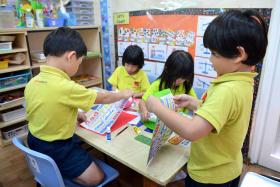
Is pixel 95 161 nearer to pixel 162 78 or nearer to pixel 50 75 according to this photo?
pixel 50 75

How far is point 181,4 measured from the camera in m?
2.04

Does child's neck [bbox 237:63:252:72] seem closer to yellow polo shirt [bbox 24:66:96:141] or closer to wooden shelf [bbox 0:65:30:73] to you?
yellow polo shirt [bbox 24:66:96:141]

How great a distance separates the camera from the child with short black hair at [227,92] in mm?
675

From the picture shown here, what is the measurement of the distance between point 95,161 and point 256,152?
1462 mm

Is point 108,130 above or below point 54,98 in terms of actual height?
below

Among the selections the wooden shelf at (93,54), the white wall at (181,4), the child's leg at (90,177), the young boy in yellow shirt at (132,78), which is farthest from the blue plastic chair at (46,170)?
the wooden shelf at (93,54)

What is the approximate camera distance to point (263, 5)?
64.3 inches

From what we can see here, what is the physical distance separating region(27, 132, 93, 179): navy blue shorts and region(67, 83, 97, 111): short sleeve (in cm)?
24

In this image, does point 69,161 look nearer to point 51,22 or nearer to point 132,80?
point 132,80

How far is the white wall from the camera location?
167 centimetres

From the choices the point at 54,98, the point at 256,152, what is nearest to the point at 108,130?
the point at 54,98

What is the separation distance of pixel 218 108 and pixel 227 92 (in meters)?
0.07

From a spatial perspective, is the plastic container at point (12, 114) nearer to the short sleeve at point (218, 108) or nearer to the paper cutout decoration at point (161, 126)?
the paper cutout decoration at point (161, 126)

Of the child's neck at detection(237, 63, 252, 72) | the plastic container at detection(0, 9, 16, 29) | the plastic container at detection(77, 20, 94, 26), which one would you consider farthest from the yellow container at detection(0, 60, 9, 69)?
the child's neck at detection(237, 63, 252, 72)
